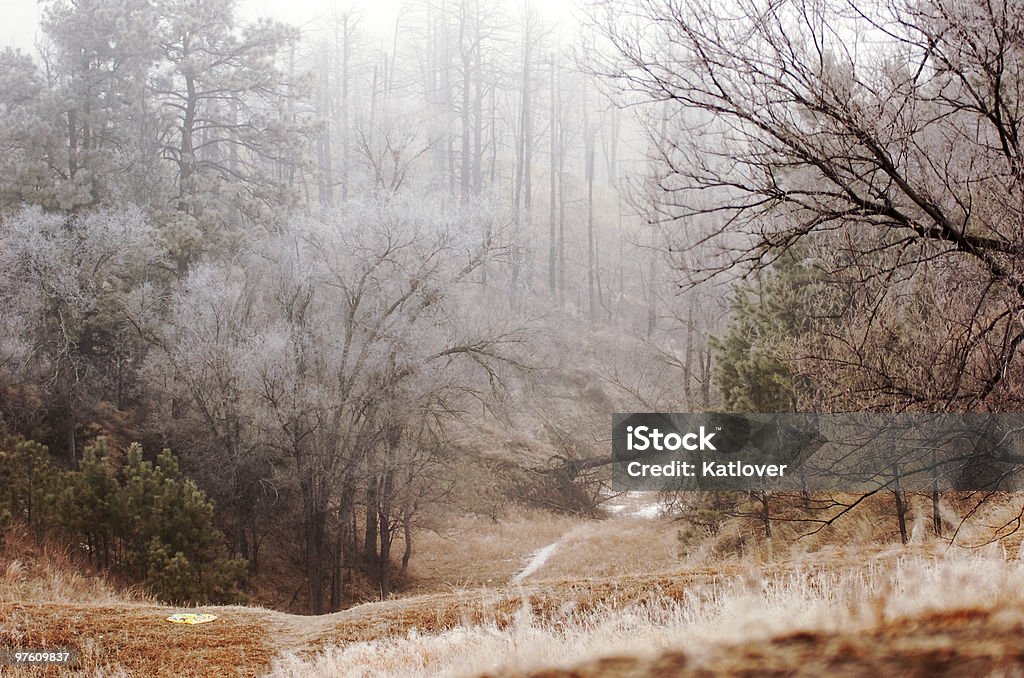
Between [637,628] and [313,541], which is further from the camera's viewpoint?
[313,541]

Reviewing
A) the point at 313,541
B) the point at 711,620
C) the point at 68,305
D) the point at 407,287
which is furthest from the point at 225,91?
the point at 711,620

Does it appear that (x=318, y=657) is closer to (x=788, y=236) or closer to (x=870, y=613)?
(x=870, y=613)

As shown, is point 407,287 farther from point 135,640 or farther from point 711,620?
point 711,620

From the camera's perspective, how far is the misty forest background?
633 centimetres

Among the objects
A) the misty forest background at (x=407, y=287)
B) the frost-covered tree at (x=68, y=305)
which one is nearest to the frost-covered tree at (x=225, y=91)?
the misty forest background at (x=407, y=287)

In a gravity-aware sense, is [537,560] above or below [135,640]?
below

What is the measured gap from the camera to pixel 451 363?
18453mm

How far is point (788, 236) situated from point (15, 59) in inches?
859

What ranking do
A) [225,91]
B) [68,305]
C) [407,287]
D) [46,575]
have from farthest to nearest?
[225,91], [407,287], [68,305], [46,575]

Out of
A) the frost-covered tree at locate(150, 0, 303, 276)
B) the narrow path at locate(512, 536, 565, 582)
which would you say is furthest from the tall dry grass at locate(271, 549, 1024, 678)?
the frost-covered tree at locate(150, 0, 303, 276)

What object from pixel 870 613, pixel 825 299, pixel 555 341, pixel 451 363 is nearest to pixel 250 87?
pixel 451 363

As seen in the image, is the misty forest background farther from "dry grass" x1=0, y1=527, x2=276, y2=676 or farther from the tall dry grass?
"dry grass" x1=0, y1=527, x2=276, y2=676

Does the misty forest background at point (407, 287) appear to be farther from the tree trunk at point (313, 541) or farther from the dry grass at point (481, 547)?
the dry grass at point (481, 547)

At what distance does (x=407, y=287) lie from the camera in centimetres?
1775
